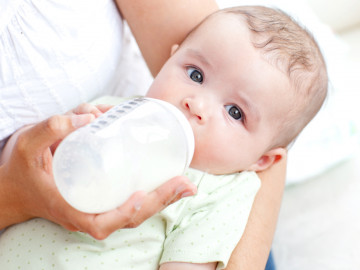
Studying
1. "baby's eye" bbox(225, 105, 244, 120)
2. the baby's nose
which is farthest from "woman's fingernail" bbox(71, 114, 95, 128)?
"baby's eye" bbox(225, 105, 244, 120)

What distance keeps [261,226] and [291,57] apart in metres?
0.43

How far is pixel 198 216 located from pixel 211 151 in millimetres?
153

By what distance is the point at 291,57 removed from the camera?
104cm

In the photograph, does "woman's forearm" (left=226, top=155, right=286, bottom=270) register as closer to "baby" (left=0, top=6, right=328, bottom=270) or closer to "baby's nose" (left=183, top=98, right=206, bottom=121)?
"baby" (left=0, top=6, right=328, bottom=270)

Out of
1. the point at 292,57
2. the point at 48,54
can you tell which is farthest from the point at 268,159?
the point at 48,54

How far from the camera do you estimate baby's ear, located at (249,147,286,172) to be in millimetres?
1140

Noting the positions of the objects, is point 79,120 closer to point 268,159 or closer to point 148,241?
point 148,241

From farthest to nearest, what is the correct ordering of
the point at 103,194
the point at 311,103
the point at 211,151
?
the point at 311,103 → the point at 211,151 → the point at 103,194

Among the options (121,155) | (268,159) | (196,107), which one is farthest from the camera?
(268,159)

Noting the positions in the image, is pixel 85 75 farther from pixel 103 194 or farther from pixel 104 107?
pixel 103 194

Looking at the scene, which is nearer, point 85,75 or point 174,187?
point 174,187

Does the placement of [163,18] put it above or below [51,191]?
above

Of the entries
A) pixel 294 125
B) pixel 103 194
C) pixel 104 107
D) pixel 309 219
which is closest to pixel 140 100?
pixel 104 107

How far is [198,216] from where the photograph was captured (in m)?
1.00
